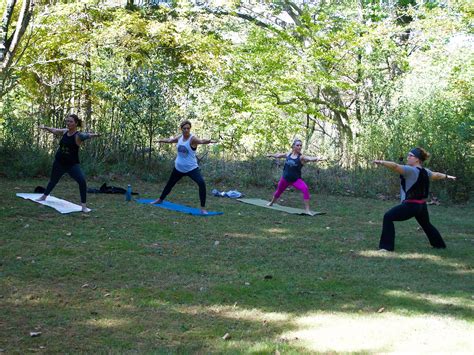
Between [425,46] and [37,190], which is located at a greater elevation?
[425,46]

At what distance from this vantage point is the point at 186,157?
1075cm

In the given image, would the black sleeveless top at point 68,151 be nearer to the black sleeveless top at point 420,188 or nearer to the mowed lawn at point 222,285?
the mowed lawn at point 222,285

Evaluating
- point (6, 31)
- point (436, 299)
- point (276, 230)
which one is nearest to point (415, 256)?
point (436, 299)

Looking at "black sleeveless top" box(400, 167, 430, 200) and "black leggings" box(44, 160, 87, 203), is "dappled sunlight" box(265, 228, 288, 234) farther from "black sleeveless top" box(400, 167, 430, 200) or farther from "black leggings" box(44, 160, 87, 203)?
"black leggings" box(44, 160, 87, 203)

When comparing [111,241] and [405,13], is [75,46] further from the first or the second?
[405,13]

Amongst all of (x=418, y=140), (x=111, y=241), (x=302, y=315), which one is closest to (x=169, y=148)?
(x=418, y=140)

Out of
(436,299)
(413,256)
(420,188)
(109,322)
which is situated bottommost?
(109,322)

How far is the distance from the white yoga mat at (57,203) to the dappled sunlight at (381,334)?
5.90m

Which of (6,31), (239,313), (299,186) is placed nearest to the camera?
(239,313)

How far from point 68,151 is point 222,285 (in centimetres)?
483

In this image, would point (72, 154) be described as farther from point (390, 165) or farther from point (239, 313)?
point (239, 313)

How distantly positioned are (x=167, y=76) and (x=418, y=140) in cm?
700

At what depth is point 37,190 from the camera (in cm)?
1127

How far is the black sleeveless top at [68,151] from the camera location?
31.5 feet
